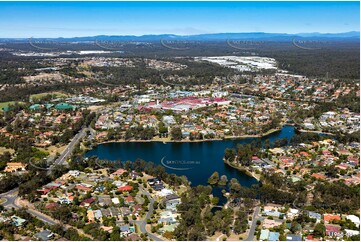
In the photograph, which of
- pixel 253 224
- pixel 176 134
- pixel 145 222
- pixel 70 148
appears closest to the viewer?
pixel 253 224

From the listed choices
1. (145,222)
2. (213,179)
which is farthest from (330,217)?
(145,222)

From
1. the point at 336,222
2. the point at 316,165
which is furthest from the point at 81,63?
the point at 336,222

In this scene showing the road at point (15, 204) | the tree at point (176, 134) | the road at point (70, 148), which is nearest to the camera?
the road at point (15, 204)

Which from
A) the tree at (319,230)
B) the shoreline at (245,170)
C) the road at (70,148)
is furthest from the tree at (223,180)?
the road at (70,148)

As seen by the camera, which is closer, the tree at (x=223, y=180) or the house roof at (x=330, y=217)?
the house roof at (x=330, y=217)

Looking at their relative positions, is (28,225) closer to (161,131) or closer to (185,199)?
(185,199)

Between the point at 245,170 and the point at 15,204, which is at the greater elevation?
the point at 15,204

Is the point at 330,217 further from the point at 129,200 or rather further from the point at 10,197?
the point at 10,197

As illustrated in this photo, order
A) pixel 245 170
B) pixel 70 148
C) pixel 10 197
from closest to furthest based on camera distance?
1. pixel 10 197
2. pixel 245 170
3. pixel 70 148

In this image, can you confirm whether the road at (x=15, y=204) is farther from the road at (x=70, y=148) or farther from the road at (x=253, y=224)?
the road at (x=253, y=224)

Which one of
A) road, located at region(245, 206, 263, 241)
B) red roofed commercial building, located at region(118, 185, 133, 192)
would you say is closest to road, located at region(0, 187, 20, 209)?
red roofed commercial building, located at region(118, 185, 133, 192)

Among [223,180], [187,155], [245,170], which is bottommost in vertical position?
[187,155]

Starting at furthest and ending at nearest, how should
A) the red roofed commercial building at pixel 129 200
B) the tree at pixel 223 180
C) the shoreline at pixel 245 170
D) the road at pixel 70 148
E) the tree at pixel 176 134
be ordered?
the tree at pixel 176 134 → the road at pixel 70 148 → the shoreline at pixel 245 170 → the tree at pixel 223 180 → the red roofed commercial building at pixel 129 200
